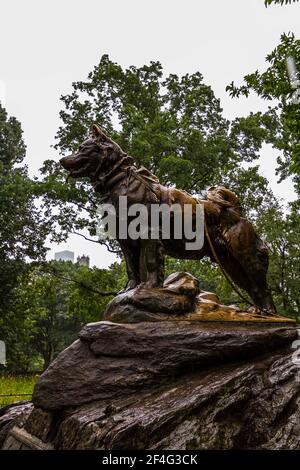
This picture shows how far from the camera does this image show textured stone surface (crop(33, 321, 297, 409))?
16.1 feet

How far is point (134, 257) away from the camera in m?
6.24

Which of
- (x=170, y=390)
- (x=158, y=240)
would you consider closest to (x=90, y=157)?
(x=158, y=240)

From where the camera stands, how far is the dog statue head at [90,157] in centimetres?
612

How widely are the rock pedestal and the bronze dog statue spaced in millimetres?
953

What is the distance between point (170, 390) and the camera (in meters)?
4.70

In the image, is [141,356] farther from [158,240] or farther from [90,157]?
[90,157]

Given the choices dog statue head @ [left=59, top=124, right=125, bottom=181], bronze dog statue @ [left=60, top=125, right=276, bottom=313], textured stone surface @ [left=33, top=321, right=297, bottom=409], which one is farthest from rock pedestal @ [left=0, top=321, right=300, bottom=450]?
dog statue head @ [left=59, top=124, right=125, bottom=181]

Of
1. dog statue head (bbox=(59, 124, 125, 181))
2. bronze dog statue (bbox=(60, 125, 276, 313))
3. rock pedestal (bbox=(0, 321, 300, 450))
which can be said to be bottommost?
rock pedestal (bbox=(0, 321, 300, 450))

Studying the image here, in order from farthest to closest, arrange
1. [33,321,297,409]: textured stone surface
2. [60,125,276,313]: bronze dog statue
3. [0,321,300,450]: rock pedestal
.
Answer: [60,125,276,313]: bronze dog statue < [33,321,297,409]: textured stone surface < [0,321,300,450]: rock pedestal

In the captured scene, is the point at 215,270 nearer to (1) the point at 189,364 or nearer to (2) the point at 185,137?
(2) the point at 185,137

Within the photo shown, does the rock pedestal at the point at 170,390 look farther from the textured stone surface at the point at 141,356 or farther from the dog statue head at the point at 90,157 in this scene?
the dog statue head at the point at 90,157

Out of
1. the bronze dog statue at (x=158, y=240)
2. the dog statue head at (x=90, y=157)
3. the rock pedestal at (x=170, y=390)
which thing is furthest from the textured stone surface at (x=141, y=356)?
the dog statue head at (x=90, y=157)

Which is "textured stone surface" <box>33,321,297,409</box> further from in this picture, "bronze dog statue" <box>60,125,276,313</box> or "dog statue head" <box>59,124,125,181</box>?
"dog statue head" <box>59,124,125,181</box>

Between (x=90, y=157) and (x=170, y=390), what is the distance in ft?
9.87
